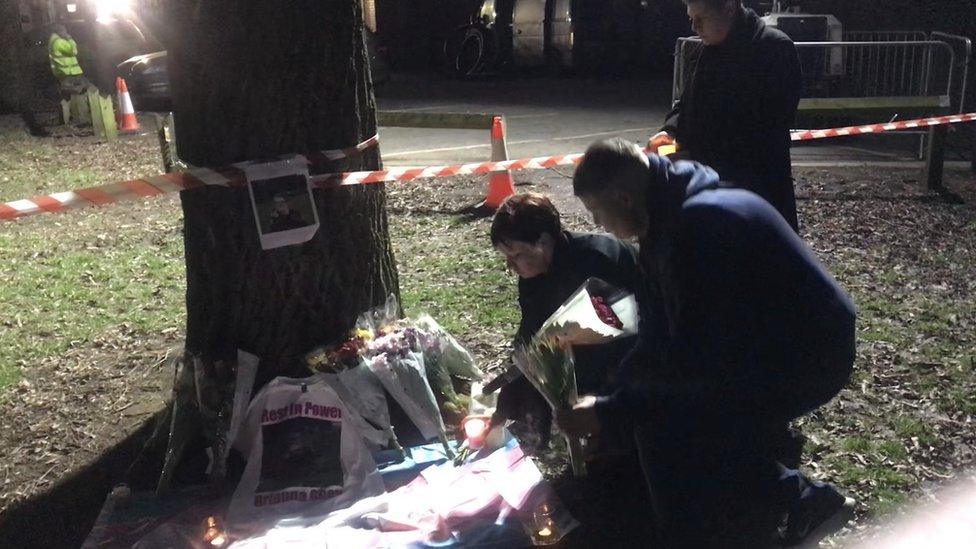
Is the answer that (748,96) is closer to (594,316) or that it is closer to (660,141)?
(660,141)

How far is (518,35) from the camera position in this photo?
20.2 meters

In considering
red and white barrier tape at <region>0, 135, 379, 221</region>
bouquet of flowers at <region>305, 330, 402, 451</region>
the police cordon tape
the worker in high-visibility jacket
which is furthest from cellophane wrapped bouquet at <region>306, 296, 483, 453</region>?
the worker in high-visibility jacket

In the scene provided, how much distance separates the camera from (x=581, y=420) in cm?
285

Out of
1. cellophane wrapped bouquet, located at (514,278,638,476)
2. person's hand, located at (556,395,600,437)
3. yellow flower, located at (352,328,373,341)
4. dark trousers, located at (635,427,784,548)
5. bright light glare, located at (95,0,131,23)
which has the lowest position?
dark trousers, located at (635,427,784,548)

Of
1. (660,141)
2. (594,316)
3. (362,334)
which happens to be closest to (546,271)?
(594,316)

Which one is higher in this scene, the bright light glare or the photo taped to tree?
the bright light glare

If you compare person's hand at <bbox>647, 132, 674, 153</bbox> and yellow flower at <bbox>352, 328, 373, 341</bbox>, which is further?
person's hand at <bbox>647, 132, 674, 153</bbox>

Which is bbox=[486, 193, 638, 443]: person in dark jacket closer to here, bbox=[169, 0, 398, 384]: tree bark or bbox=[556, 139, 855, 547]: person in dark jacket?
bbox=[556, 139, 855, 547]: person in dark jacket

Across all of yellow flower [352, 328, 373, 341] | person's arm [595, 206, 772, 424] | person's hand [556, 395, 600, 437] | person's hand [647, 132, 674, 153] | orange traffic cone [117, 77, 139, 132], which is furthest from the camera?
orange traffic cone [117, 77, 139, 132]

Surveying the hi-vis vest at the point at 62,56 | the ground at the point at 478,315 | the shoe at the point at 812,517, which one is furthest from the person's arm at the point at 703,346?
the hi-vis vest at the point at 62,56

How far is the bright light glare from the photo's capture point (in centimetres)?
1766

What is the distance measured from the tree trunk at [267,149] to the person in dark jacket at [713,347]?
140 cm

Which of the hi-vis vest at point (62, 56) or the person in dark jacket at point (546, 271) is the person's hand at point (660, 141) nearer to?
the person in dark jacket at point (546, 271)

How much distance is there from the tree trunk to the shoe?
1.94 meters
